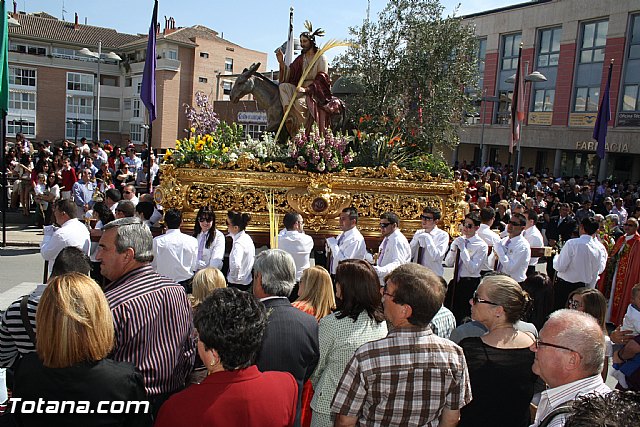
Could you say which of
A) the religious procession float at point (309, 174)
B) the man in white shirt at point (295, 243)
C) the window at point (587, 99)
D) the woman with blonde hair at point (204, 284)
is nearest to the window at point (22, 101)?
the window at point (587, 99)

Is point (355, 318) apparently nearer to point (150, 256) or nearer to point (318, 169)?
point (150, 256)

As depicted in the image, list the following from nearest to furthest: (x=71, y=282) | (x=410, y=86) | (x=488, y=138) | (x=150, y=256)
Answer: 1. (x=71, y=282)
2. (x=150, y=256)
3. (x=410, y=86)
4. (x=488, y=138)

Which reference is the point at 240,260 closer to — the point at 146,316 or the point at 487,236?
the point at 487,236

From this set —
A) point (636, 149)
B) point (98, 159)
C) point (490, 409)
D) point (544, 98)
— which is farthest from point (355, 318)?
point (544, 98)

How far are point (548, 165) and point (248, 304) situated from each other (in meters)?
34.3

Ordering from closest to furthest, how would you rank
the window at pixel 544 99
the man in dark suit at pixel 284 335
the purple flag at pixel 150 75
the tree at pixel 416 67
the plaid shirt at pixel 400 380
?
1. the plaid shirt at pixel 400 380
2. the man in dark suit at pixel 284 335
3. the purple flag at pixel 150 75
4. the tree at pixel 416 67
5. the window at pixel 544 99

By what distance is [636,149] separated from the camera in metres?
27.3

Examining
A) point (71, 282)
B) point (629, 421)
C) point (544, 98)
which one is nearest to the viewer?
point (629, 421)

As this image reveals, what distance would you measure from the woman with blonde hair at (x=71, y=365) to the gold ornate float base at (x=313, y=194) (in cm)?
761

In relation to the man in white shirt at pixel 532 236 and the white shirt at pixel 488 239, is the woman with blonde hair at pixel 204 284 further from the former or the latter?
the man in white shirt at pixel 532 236

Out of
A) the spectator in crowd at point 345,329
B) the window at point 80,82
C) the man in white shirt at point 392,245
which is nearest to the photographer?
the spectator in crowd at point 345,329

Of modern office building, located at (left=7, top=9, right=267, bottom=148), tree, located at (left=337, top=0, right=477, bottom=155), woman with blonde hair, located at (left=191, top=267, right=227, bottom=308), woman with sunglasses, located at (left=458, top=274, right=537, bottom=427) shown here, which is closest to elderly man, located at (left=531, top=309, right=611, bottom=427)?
woman with sunglasses, located at (left=458, top=274, right=537, bottom=427)

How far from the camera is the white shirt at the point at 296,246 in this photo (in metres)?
6.95

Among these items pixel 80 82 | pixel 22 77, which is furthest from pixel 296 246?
pixel 80 82
